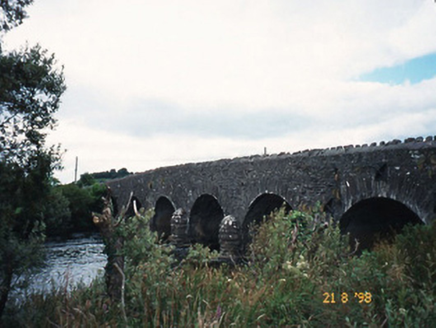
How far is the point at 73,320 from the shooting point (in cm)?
459

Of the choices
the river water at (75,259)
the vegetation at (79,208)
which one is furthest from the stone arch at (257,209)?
the vegetation at (79,208)

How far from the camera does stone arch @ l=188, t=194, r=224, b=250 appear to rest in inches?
654

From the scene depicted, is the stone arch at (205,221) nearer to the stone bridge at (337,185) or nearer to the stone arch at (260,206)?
the stone bridge at (337,185)

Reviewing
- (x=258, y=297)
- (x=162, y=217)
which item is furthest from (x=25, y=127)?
(x=162, y=217)

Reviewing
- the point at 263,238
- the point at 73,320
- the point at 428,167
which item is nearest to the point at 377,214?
the point at 428,167

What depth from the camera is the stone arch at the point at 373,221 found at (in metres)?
9.70

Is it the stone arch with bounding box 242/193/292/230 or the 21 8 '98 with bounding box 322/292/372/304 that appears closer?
the 21 8 '98 with bounding box 322/292/372/304

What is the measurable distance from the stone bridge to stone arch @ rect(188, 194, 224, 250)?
0.05 m

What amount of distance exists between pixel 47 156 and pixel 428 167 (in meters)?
6.47

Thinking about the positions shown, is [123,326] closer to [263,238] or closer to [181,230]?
[263,238]

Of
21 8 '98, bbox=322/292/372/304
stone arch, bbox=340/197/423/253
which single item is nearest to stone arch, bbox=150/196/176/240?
stone arch, bbox=340/197/423/253

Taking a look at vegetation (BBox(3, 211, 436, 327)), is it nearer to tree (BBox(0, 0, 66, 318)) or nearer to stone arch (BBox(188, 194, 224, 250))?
tree (BBox(0, 0, 66, 318))

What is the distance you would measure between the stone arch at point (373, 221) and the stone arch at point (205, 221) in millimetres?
6988

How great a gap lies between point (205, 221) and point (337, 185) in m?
8.52
